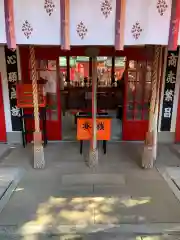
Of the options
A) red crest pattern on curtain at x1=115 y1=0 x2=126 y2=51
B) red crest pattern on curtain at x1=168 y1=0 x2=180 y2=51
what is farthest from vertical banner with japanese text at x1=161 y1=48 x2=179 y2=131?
red crest pattern on curtain at x1=115 y1=0 x2=126 y2=51

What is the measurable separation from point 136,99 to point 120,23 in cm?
305

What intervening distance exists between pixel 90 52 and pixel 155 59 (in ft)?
4.43

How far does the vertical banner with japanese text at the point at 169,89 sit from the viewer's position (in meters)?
6.31

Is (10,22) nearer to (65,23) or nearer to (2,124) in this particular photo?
(65,23)

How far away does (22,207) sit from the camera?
4188 millimetres

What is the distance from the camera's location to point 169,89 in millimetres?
6520

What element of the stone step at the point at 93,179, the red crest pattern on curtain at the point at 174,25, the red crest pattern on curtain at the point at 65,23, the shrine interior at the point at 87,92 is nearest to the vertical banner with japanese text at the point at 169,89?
the shrine interior at the point at 87,92

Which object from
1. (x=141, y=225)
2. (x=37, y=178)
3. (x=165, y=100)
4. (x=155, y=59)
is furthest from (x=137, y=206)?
(x=165, y=100)

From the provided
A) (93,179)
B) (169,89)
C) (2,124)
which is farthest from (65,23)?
(2,124)

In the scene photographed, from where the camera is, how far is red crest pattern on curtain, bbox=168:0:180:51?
402cm

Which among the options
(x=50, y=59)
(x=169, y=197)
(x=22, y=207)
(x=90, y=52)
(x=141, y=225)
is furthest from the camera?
(x=50, y=59)

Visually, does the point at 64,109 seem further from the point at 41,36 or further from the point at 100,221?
the point at 100,221

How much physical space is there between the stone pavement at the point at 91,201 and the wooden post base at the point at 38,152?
0.55 ft

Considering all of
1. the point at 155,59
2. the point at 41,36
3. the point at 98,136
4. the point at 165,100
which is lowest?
the point at 98,136
